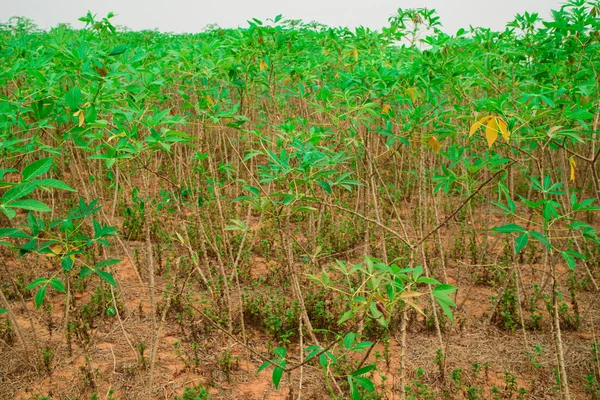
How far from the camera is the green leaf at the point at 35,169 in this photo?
3.51 ft

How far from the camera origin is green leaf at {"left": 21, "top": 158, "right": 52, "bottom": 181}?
1.07 meters

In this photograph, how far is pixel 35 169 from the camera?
1.09 m

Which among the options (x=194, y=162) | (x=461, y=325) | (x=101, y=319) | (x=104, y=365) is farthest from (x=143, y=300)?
(x=461, y=325)

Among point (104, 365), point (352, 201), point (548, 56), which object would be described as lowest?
point (104, 365)

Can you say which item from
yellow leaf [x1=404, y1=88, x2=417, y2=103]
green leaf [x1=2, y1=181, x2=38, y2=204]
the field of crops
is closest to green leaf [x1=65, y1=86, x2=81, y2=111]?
the field of crops

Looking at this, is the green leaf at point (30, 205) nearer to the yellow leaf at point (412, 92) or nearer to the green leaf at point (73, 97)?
the green leaf at point (73, 97)

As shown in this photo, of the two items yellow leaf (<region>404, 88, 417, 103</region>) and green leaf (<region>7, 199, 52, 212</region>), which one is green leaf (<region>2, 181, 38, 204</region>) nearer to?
green leaf (<region>7, 199, 52, 212</region>)

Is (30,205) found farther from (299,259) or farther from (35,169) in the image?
(299,259)

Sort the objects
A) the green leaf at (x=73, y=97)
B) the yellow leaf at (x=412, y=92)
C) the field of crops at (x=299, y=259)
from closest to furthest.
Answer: the green leaf at (x=73, y=97) → the field of crops at (x=299, y=259) → the yellow leaf at (x=412, y=92)

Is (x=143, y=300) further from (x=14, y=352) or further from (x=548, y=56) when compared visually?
(x=548, y=56)

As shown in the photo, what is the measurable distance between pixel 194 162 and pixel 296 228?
111 centimetres

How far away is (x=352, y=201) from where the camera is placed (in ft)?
15.7

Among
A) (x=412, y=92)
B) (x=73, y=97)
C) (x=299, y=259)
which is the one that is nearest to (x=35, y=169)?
(x=73, y=97)

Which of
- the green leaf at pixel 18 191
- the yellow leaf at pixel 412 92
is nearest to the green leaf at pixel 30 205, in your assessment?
the green leaf at pixel 18 191
